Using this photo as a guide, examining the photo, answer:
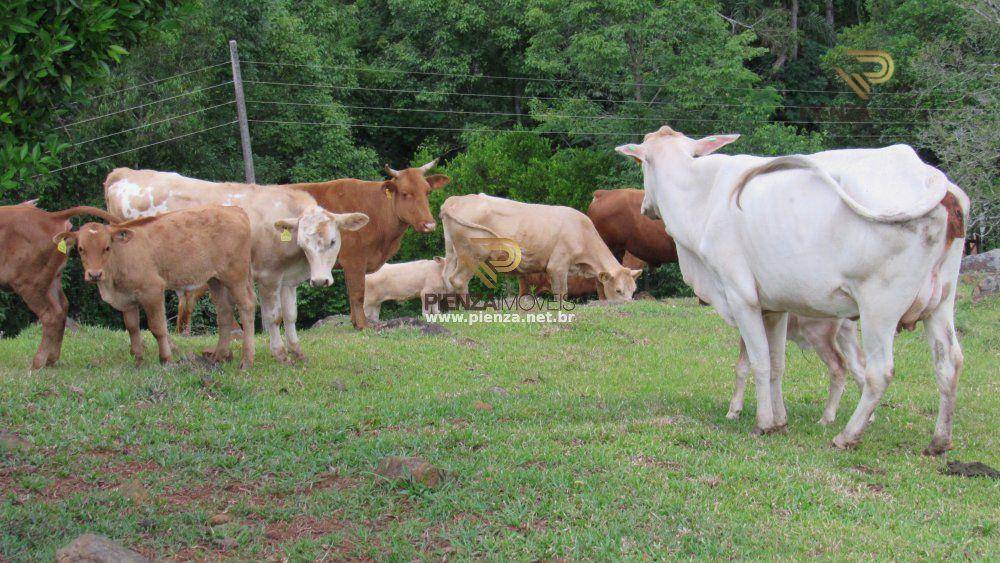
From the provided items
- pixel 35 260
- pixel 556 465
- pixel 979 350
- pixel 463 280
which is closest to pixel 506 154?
pixel 463 280

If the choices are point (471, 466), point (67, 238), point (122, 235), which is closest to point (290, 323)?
point (122, 235)

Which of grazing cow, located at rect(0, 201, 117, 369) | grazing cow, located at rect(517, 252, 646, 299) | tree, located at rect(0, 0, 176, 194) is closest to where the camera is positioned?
tree, located at rect(0, 0, 176, 194)

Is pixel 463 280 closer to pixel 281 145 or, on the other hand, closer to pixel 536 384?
pixel 536 384

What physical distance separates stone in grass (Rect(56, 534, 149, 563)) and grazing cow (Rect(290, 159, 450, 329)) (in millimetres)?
8893

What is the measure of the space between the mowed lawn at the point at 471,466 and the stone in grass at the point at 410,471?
0.22ft

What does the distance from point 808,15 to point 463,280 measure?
3387cm

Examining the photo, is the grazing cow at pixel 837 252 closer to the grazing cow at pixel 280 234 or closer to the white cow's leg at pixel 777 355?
the white cow's leg at pixel 777 355

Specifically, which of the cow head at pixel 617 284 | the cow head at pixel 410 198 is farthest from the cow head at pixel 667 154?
the cow head at pixel 617 284

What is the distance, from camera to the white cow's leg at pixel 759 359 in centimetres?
852

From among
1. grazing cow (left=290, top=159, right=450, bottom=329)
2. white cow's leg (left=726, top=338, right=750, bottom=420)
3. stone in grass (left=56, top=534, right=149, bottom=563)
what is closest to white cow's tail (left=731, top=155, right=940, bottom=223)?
white cow's leg (left=726, top=338, right=750, bottom=420)

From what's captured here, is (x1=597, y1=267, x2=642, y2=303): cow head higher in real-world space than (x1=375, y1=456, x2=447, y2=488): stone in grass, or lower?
lower

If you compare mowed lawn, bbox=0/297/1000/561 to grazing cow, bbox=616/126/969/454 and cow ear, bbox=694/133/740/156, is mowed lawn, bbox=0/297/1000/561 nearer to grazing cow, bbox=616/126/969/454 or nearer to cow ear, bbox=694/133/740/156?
grazing cow, bbox=616/126/969/454

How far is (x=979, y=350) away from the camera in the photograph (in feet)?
44.5

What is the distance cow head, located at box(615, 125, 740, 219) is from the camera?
31.1 feet
